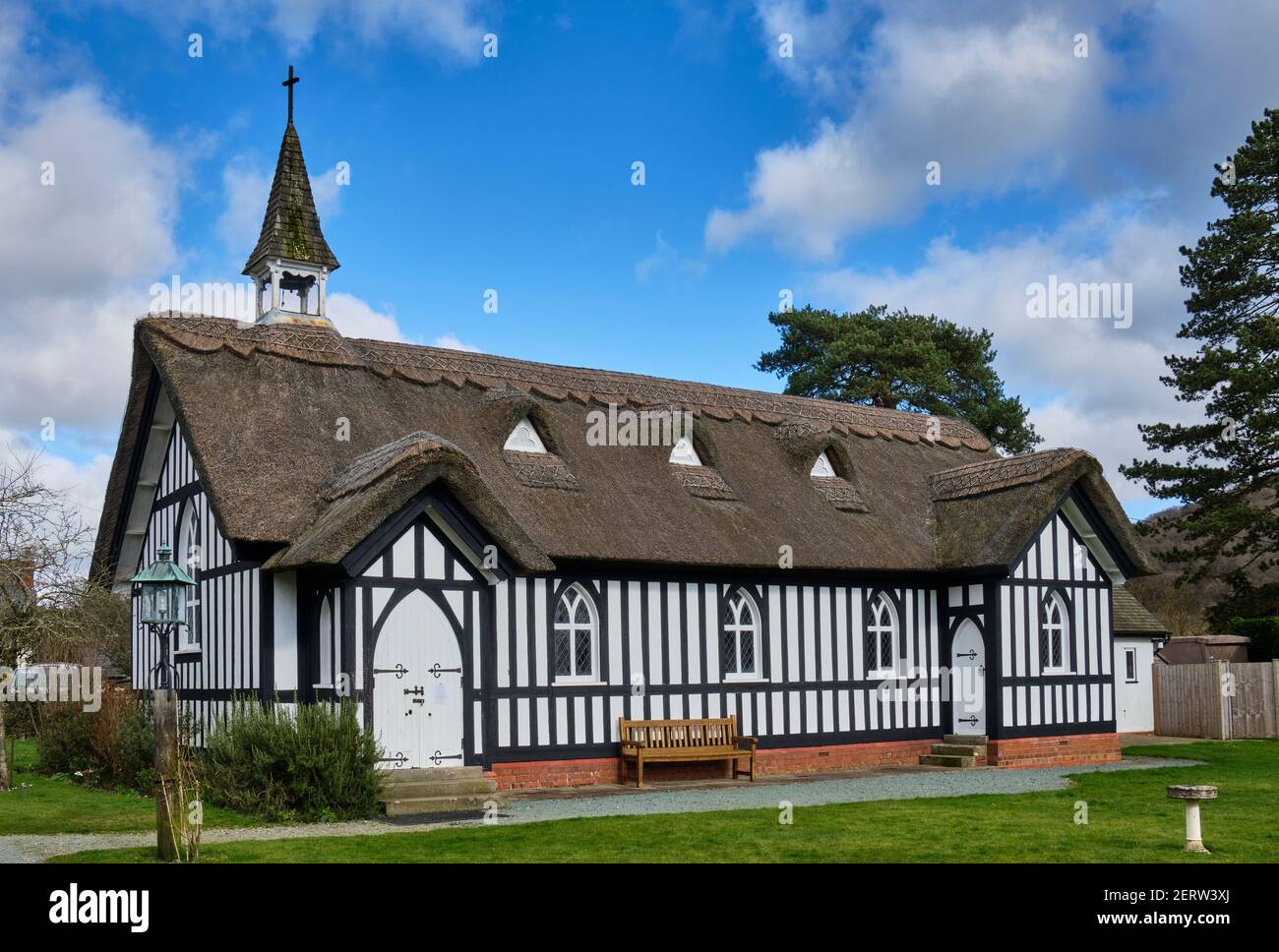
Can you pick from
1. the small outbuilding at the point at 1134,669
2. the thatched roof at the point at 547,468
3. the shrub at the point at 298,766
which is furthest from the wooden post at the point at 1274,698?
the shrub at the point at 298,766

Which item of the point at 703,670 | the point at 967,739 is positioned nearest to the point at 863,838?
the point at 703,670

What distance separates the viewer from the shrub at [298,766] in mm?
14969

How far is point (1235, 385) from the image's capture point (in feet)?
111

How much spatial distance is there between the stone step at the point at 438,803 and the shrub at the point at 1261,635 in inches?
900

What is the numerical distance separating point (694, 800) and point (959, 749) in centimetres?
711

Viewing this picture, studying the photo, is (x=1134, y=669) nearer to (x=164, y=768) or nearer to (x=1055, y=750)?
(x=1055, y=750)

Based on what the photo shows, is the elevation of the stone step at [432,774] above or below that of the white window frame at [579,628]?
below

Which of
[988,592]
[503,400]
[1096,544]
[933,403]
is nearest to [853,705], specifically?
[988,592]

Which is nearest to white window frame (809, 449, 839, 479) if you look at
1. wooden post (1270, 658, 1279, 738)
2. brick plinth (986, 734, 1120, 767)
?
brick plinth (986, 734, 1120, 767)

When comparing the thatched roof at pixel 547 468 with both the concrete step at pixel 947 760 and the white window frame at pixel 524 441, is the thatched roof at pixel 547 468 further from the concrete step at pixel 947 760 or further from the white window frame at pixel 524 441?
the concrete step at pixel 947 760
